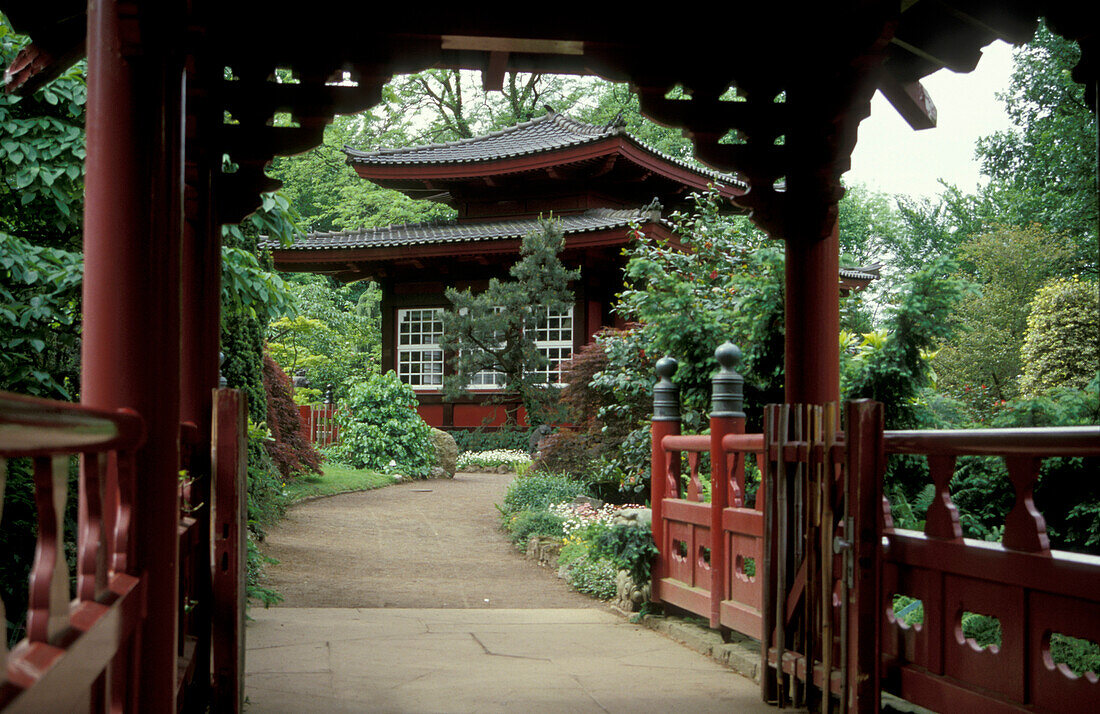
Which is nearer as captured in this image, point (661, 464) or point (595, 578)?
point (661, 464)

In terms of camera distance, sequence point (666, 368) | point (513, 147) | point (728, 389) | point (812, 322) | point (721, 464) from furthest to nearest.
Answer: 1. point (513, 147)
2. point (666, 368)
3. point (728, 389)
4. point (721, 464)
5. point (812, 322)

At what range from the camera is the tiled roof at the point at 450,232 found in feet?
55.3

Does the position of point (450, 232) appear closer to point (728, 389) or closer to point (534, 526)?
point (534, 526)

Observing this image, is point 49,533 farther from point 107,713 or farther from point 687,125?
point 687,125

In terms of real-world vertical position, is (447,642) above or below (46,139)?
below

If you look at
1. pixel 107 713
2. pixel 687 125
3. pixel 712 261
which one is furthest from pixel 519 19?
pixel 712 261

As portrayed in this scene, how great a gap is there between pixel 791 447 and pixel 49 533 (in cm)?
320

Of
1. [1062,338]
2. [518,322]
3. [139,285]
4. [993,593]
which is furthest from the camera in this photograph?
[518,322]

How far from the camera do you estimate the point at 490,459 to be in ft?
56.2

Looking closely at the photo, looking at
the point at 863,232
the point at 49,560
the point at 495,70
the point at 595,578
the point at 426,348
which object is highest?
the point at 863,232

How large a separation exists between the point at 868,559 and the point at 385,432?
13484 millimetres

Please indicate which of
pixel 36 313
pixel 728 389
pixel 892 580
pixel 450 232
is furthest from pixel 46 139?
pixel 450 232

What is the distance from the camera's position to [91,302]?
2.59 metres

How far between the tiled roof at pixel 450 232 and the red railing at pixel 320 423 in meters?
3.31
